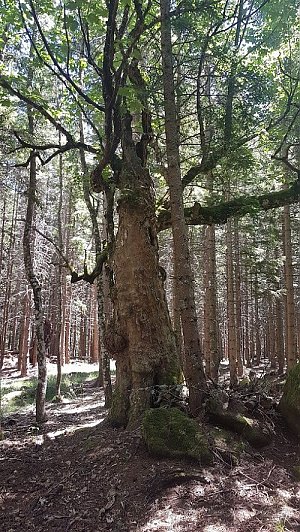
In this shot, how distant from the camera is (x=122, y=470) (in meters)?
5.21

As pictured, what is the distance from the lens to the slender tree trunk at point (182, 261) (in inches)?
236

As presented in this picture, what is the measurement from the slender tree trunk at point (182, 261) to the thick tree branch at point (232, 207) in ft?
5.88

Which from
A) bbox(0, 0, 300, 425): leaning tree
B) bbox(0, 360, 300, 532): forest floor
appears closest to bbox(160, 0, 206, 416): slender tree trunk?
bbox(0, 0, 300, 425): leaning tree

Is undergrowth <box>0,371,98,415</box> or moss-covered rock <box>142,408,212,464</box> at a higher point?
moss-covered rock <box>142,408,212,464</box>

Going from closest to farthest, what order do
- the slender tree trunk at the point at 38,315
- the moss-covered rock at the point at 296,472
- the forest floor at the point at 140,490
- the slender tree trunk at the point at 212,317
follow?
1. the forest floor at the point at 140,490
2. the moss-covered rock at the point at 296,472
3. the slender tree trunk at the point at 38,315
4. the slender tree trunk at the point at 212,317

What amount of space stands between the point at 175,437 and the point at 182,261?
258 centimetres

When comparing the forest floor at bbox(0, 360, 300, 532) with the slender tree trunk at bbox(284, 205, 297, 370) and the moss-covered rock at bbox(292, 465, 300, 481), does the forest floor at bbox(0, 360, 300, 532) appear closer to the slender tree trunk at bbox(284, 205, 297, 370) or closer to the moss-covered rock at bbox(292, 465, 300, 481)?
the moss-covered rock at bbox(292, 465, 300, 481)

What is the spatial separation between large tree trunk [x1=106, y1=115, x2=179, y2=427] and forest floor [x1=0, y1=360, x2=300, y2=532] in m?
0.75

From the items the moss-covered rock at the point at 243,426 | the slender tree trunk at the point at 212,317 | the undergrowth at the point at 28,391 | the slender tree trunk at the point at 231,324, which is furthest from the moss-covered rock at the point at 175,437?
the undergrowth at the point at 28,391

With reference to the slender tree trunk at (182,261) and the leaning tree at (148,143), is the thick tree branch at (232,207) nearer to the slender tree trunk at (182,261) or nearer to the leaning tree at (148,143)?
the leaning tree at (148,143)

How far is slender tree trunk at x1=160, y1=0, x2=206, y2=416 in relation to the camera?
5.99 meters

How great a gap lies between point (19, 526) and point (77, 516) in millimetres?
684

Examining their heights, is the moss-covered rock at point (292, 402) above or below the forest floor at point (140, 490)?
above

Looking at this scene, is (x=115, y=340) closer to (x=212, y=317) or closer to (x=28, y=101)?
(x=28, y=101)
